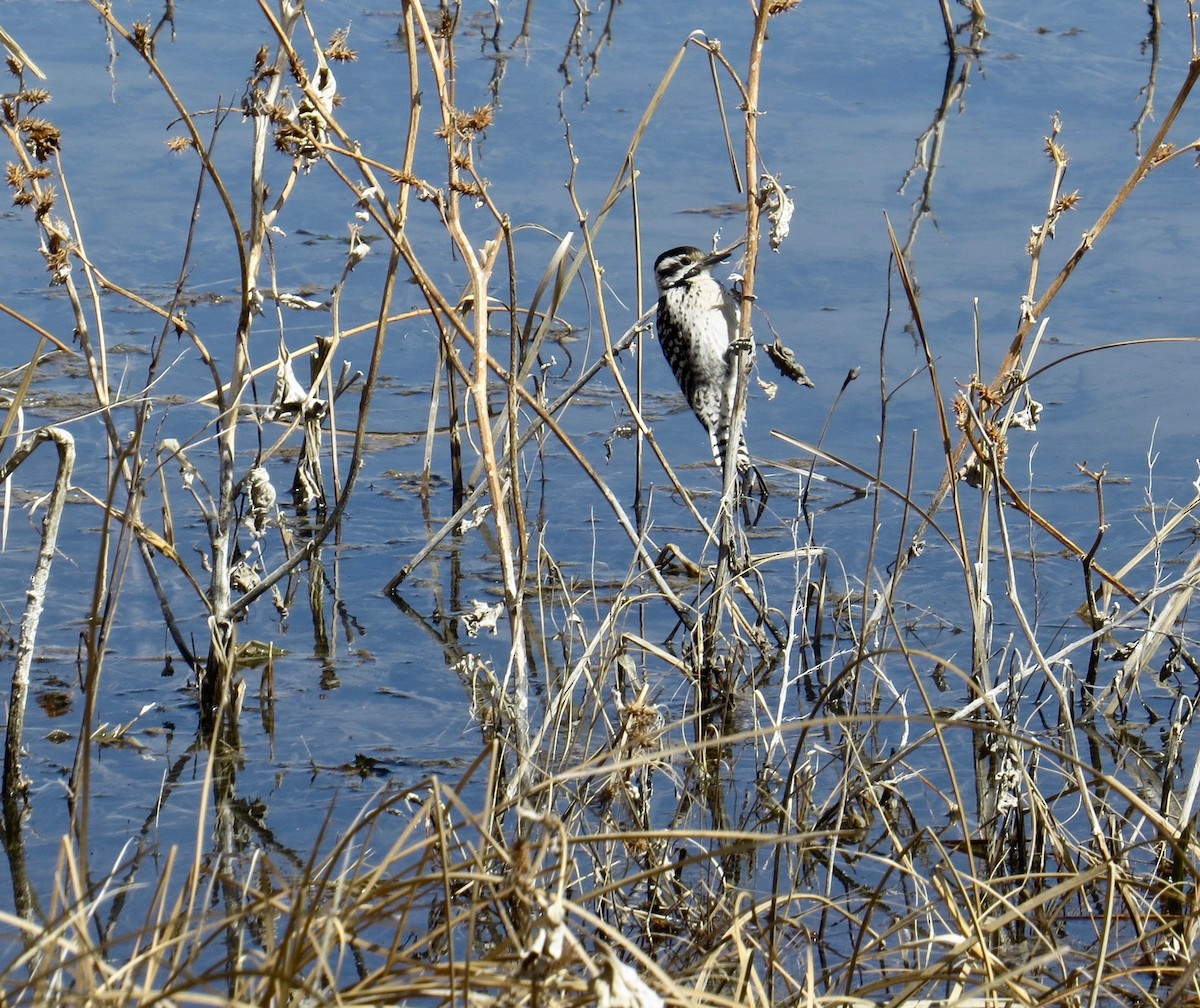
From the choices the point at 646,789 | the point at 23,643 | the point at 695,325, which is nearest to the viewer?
the point at 646,789

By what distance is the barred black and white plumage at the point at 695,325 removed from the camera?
24.1ft

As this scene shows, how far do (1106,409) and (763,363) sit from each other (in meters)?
1.64

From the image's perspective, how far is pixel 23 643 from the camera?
4.50 metres

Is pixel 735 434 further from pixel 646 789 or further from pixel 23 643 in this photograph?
pixel 23 643

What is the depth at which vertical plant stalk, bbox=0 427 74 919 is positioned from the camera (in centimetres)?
439

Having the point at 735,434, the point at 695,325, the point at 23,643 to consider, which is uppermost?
the point at 735,434

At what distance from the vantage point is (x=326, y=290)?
8367mm

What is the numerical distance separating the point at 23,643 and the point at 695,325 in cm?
399

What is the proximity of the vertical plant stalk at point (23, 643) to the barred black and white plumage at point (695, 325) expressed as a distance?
11.0 feet

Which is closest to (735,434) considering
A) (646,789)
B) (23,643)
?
(646,789)

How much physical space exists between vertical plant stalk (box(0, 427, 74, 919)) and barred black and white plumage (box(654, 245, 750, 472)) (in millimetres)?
3367

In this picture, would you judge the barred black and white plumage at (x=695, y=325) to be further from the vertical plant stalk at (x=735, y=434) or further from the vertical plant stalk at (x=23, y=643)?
the vertical plant stalk at (x=23, y=643)

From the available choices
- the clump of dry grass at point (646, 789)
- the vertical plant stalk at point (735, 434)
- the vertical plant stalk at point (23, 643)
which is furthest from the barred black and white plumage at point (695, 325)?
the vertical plant stalk at point (23, 643)

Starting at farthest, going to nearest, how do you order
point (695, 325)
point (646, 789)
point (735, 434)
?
point (695, 325)
point (735, 434)
point (646, 789)
